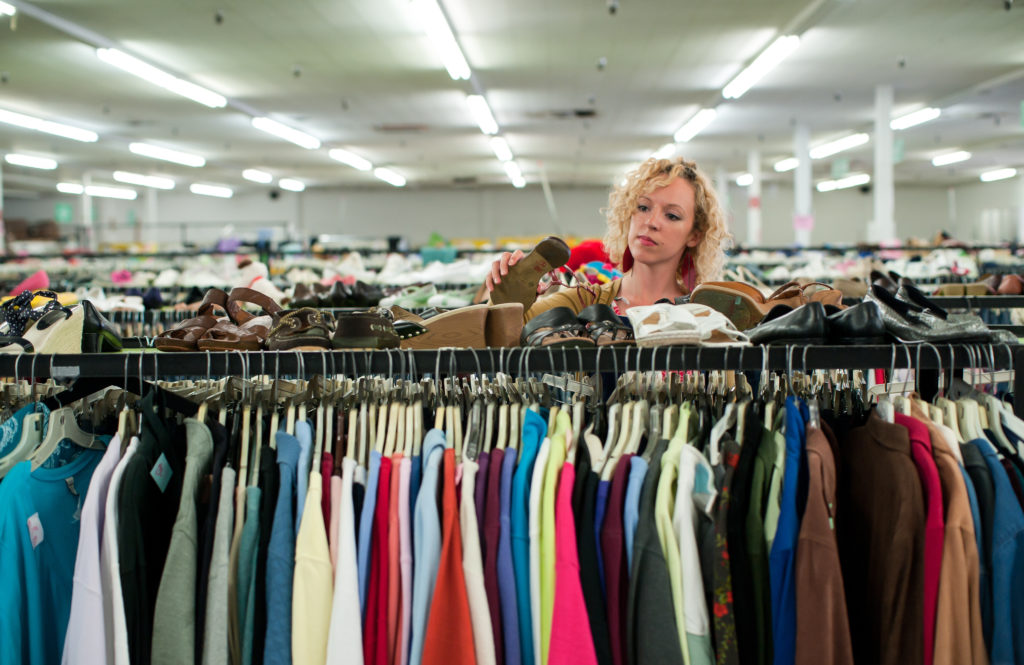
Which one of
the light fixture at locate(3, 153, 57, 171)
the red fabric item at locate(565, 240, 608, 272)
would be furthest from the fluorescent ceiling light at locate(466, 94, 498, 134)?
the light fixture at locate(3, 153, 57, 171)

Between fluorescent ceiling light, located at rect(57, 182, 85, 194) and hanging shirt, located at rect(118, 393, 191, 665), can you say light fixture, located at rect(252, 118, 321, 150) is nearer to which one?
fluorescent ceiling light, located at rect(57, 182, 85, 194)

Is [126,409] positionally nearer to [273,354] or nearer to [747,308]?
[273,354]

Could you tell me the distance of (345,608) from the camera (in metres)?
1.50

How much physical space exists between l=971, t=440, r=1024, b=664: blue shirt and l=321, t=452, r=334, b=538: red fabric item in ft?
4.20

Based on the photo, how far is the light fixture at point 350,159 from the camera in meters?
17.4

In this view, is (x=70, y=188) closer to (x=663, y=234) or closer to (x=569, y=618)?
(x=663, y=234)

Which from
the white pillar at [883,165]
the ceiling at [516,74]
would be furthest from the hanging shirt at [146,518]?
A: the white pillar at [883,165]

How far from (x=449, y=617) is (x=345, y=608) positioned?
Answer: 20 cm

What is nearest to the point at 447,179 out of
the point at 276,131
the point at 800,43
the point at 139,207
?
the point at 276,131

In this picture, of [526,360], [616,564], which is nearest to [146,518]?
[526,360]

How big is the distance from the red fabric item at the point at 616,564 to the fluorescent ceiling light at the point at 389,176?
64.4 ft

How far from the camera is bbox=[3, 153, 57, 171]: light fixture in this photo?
1652 centimetres

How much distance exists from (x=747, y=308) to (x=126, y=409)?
5.06 ft

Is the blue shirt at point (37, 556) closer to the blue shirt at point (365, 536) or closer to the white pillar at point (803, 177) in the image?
the blue shirt at point (365, 536)
